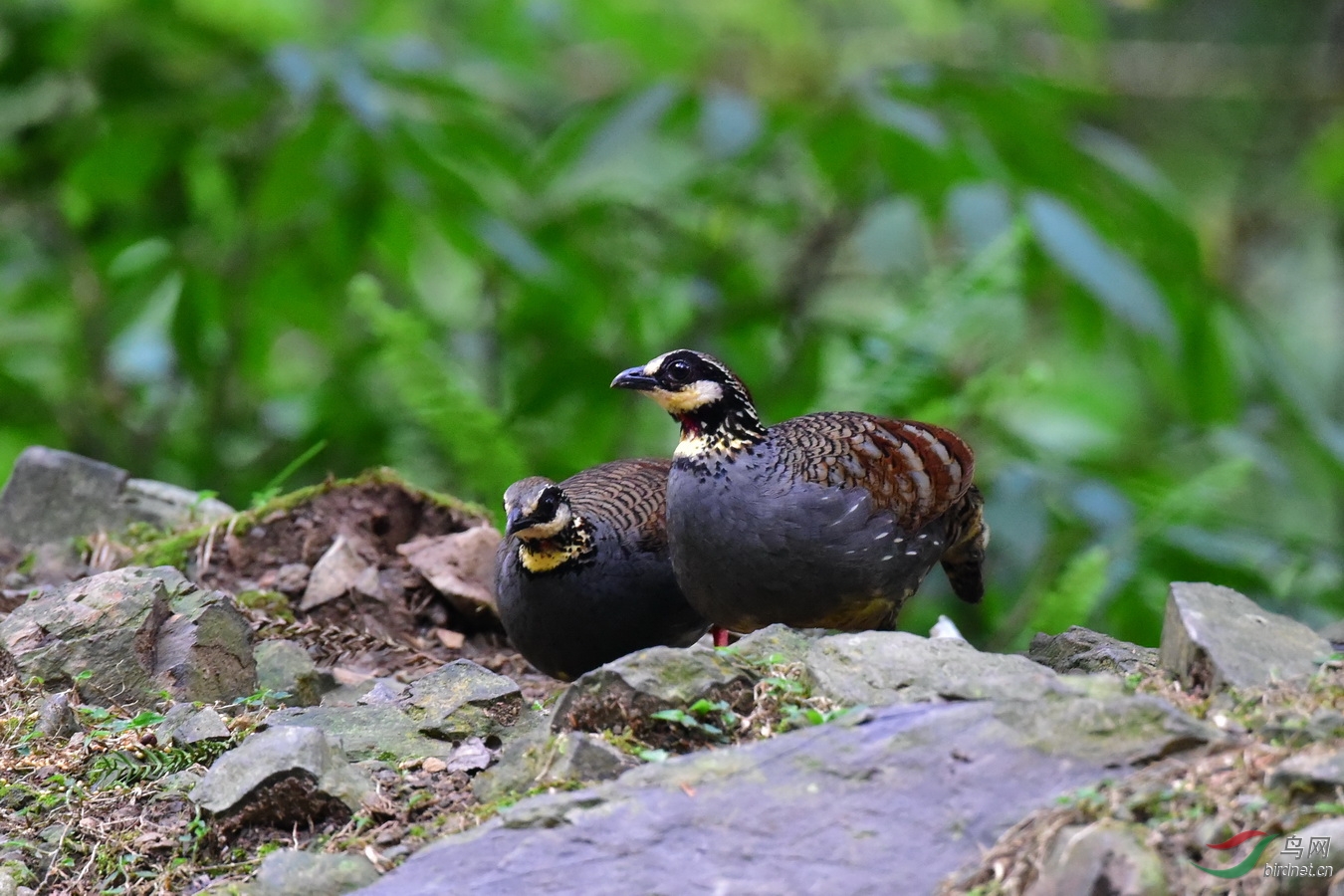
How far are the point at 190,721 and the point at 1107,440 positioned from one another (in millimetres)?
6874

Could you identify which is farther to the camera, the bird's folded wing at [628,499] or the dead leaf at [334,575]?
the dead leaf at [334,575]

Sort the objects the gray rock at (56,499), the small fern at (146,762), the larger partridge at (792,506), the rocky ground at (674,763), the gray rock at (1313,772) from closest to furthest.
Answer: the gray rock at (1313,772) → the rocky ground at (674,763) → the small fern at (146,762) → the larger partridge at (792,506) → the gray rock at (56,499)

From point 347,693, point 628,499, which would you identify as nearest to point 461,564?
point 628,499

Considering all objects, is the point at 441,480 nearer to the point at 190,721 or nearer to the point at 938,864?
the point at 190,721

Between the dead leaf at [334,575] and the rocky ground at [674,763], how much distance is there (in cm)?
59

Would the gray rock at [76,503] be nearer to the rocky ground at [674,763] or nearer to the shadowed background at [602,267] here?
the shadowed background at [602,267]

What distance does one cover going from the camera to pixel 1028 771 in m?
2.69

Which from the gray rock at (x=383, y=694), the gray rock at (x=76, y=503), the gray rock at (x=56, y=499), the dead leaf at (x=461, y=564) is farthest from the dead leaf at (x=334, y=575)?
the gray rock at (x=56, y=499)

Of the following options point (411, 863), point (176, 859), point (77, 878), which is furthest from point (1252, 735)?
point (77, 878)

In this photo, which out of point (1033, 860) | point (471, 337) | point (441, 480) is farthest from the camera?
point (471, 337)

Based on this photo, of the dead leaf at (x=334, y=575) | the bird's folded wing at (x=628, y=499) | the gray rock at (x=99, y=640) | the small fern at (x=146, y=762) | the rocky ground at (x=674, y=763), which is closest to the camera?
the rocky ground at (x=674, y=763)

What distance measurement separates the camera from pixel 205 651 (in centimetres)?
379

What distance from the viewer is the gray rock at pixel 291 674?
3.91 metres

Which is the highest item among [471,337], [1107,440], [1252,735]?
[1252,735]
